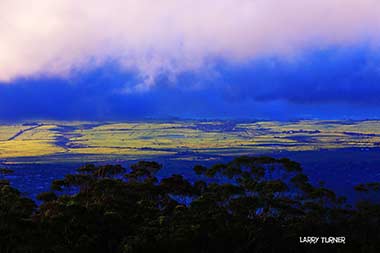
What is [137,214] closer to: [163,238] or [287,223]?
[163,238]

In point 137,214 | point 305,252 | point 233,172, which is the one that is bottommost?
point 305,252

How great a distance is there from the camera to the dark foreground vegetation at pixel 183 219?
106 feet

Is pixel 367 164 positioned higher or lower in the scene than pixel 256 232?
higher

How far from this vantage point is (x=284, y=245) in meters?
37.2

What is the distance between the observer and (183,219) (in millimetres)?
37031

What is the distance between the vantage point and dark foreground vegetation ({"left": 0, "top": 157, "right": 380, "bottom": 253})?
32438 mm

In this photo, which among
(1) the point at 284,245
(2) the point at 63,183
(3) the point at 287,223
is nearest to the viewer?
(1) the point at 284,245

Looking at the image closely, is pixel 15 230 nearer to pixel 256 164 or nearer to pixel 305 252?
pixel 305 252

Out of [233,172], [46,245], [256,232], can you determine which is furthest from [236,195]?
[46,245]

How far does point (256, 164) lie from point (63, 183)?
2006 centimetres

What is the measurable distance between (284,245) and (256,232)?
2284 millimetres

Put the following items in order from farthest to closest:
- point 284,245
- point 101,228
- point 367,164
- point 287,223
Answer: point 367,164 → point 287,223 → point 284,245 → point 101,228

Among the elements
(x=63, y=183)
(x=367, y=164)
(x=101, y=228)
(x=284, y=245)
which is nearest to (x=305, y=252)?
(x=284, y=245)

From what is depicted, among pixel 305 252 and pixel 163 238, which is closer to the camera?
pixel 163 238
